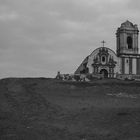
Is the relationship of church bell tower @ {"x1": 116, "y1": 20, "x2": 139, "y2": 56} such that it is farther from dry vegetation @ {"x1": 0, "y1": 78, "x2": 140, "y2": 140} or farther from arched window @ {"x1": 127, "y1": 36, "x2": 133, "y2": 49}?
dry vegetation @ {"x1": 0, "y1": 78, "x2": 140, "y2": 140}

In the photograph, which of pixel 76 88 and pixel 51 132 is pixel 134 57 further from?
pixel 51 132

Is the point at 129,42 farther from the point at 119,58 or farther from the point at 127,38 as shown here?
the point at 119,58

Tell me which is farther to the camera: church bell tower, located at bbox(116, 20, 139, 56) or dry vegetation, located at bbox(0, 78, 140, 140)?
church bell tower, located at bbox(116, 20, 139, 56)

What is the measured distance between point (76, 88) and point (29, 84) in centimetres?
562

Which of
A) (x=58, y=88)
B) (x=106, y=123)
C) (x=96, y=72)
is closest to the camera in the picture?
(x=106, y=123)

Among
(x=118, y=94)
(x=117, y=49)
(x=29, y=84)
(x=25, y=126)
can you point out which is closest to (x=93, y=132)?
(x=25, y=126)

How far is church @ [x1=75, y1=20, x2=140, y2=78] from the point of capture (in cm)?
6231

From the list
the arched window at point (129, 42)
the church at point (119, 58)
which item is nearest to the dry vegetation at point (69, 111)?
the church at point (119, 58)

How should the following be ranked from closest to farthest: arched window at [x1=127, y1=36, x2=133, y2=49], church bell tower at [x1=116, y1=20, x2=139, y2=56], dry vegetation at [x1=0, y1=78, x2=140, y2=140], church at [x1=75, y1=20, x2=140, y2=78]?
dry vegetation at [x1=0, y1=78, x2=140, y2=140] → church at [x1=75, y1=20, x2=140, y2=78] → church bell tower at [x1=116, y1=20, x2=139, y2=56] → arched window at [x1=127, y1=36, x2=133, y2=49]

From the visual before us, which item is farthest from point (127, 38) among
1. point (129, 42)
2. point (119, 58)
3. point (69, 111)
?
point (69, 111)

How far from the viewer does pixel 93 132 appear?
1756 centimetres

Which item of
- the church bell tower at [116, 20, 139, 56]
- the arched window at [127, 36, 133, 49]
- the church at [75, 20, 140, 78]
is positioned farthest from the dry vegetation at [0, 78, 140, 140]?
the arched window at [127, 36, 133, 49]

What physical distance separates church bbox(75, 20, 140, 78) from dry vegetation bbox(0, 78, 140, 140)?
2431 cm

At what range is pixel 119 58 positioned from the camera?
210 ft
